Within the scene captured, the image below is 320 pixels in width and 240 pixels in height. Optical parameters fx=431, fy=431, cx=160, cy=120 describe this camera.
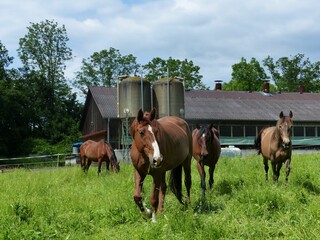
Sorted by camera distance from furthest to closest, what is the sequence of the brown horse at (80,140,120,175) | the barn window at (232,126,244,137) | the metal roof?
the barn window at (232,126,244,137)
the metal roof
the brown horse at (80,140,120,175)

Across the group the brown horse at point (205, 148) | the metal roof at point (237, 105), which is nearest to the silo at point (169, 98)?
the metal roof at point (237, 105)

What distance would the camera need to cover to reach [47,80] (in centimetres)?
5575

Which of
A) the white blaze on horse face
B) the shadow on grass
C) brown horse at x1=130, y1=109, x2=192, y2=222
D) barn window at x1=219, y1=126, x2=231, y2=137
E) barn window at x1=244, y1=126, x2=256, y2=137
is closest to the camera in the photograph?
the white blaze on horse face

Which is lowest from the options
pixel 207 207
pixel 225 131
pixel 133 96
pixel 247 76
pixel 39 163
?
pixel 39 163

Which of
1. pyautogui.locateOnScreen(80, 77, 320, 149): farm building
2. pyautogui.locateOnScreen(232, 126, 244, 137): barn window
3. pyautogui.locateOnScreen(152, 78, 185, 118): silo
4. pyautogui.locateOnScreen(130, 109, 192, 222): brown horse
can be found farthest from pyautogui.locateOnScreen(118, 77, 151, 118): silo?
pyautogui.locateOnScreen(130, 109, 192, 222): brown horse

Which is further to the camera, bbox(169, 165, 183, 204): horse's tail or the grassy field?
bbox(169, 165, 183, 204): horse's tail

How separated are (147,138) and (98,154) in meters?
11.8

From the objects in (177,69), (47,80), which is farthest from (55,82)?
(177,69)

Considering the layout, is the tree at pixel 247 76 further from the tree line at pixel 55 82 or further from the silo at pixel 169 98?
the silo at pixel 169 98

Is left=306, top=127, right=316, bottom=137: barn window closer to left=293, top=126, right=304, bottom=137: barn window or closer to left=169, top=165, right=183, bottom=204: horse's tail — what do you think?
left=293, top=126, right=304, bottom=137: barn window

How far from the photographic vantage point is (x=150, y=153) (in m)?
6.16

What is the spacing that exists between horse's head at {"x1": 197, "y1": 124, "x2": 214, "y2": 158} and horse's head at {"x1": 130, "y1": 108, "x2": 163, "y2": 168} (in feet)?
10.3

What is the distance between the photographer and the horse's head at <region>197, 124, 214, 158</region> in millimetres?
9598

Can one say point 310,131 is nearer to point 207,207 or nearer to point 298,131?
point 298,131
